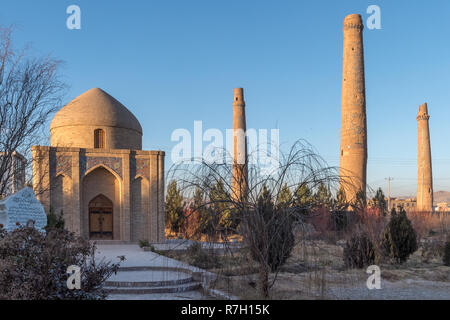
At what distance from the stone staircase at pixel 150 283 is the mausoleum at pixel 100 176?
28.5 ft

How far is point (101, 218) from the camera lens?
61.0ft

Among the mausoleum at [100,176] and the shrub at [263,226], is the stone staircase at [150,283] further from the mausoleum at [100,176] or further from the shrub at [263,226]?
the mausoleum at [100,176]

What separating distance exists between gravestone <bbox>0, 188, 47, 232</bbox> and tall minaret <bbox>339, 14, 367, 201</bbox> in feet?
52.8

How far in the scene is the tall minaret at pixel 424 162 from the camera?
109 ft

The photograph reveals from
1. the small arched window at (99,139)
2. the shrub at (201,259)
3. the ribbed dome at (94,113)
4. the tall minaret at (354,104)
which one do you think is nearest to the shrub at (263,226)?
the shrub at (201,259)

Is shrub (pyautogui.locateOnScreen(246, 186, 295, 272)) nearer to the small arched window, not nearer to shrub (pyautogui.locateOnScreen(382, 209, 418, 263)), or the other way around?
shrub (pyautogui.locateOnScreen(382, 209, 418, 263))

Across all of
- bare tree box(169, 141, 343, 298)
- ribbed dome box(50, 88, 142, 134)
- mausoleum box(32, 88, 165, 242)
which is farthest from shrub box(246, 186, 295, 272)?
ribbed dome box(50, 88, 142, 134)

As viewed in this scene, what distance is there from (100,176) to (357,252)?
12528 mm

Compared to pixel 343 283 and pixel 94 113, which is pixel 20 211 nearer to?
pixel 343 283

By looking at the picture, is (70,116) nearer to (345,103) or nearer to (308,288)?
(345,103)

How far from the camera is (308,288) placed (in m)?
7.35

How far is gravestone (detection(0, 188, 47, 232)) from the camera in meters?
8.86
